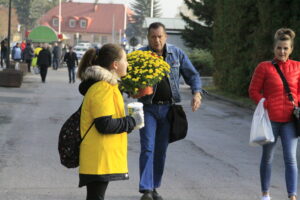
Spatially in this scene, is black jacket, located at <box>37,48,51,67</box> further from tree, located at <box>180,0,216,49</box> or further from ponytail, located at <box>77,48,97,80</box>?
ponytail, located at <box>77,48,97,80</box>

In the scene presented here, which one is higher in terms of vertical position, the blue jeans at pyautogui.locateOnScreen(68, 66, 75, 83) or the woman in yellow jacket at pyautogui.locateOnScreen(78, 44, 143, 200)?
the woman in yellow jacket at pyautogui.locateOnScreen(78, 44, 143, 200)

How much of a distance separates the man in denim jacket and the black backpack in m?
1.94

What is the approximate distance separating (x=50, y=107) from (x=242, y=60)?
8022 millimetres

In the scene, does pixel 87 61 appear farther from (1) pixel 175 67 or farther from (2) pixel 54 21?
(2) pixel 54 21

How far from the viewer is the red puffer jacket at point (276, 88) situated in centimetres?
679

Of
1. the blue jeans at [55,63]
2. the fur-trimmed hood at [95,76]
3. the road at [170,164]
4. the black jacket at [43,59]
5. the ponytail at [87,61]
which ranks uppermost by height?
the ponytail at [87,61]

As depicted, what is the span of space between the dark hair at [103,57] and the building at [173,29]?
38184 millimetres

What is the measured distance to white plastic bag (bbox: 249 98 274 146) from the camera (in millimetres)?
6688

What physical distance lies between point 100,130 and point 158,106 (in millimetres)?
2161

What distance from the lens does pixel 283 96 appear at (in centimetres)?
679

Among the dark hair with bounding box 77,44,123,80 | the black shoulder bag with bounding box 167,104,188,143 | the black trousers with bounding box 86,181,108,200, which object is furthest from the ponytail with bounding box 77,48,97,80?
the black shoulder bag with bounding box 167,104,188,143

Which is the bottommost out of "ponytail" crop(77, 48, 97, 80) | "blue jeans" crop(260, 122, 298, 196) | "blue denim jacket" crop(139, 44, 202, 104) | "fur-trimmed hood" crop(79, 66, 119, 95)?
"blue jeans" crop(260, 122, 298, 196)

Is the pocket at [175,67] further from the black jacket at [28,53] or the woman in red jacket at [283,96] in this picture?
the black jacket at [28,53]

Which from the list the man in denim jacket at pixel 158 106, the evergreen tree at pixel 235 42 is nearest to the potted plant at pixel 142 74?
the man in denim jacket at pixel 158 106
